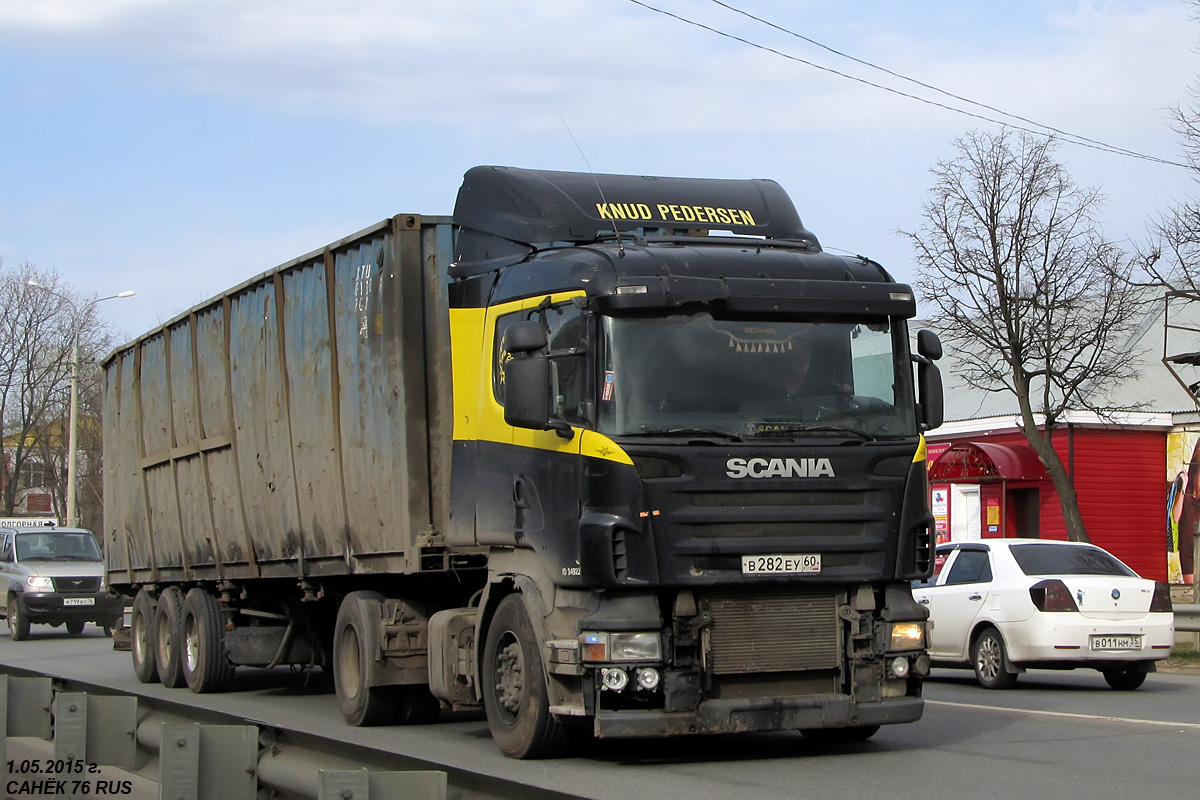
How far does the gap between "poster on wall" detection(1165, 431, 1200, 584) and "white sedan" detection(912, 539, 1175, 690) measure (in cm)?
2277

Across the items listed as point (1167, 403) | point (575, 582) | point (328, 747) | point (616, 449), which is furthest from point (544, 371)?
point (1167, 403)

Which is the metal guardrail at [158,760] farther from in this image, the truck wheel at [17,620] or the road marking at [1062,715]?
the truck wheel at [17,620]

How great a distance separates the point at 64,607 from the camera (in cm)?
2803

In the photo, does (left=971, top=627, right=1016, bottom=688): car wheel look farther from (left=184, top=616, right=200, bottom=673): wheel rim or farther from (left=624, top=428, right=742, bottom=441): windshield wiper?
(left=184, top=616, right=200, bottom=673): wheel rim

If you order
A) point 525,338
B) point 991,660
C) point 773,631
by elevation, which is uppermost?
point 525,338

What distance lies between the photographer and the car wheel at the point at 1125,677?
49.7ft

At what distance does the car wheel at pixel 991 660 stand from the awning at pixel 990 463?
20.2 metres

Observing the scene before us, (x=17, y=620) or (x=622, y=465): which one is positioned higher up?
(x=622, y=465)

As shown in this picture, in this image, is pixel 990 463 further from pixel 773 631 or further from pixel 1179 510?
pixel 773 631

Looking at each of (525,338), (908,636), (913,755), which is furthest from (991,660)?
(525,338)

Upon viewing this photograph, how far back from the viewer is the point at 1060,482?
1236 inches

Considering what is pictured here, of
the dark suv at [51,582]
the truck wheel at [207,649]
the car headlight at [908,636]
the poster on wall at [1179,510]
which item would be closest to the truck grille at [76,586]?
the dark suv at [51,582]

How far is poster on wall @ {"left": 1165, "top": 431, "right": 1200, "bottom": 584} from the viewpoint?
37.1 metres

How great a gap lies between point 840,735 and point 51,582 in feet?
69.0
